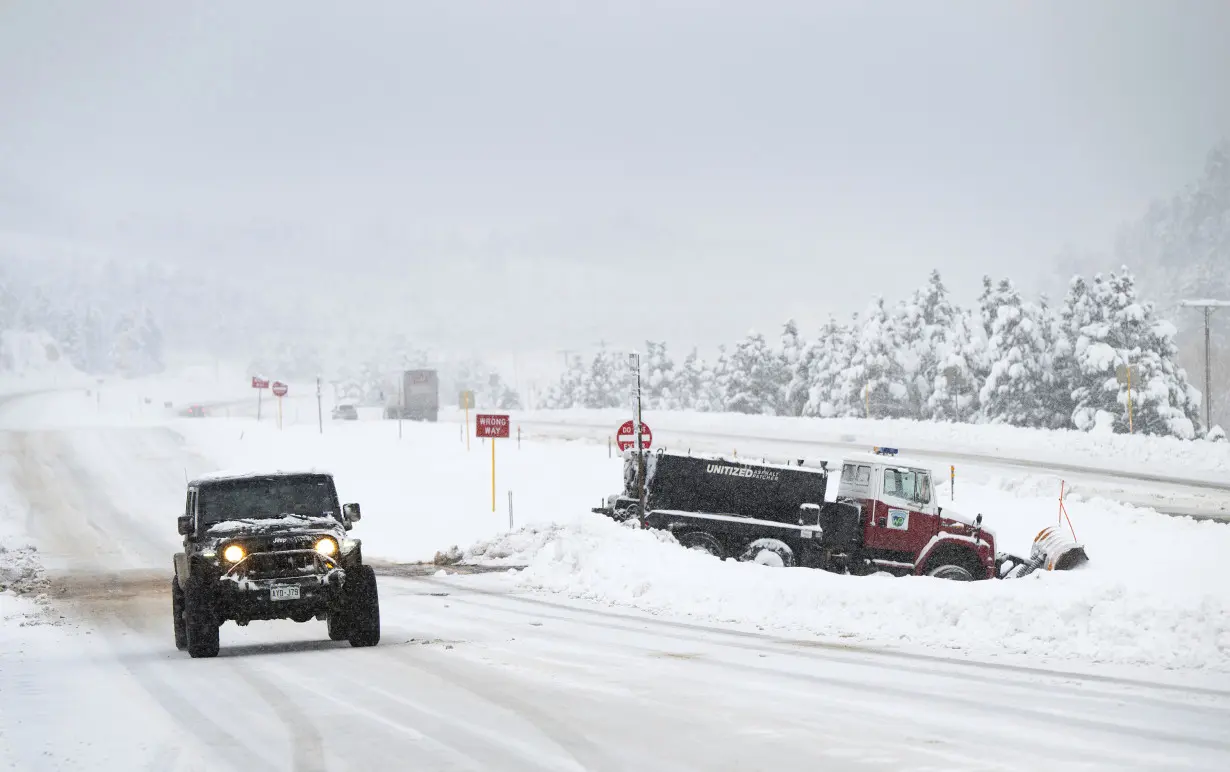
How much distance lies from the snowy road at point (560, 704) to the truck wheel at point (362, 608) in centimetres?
23

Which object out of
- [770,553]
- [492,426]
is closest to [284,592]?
[770,553]

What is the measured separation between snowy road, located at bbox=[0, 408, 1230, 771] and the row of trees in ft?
163

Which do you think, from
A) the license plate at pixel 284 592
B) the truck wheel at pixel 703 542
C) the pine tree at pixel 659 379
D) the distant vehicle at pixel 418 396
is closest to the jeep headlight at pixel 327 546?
the license plate at pixel 284 592

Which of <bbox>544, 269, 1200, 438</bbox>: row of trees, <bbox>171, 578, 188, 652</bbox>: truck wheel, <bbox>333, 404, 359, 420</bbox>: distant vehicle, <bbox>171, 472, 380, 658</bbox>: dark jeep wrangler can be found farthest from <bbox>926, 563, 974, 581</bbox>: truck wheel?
<bbox>333, 404, 359, 420</bbox>: distant vehicle

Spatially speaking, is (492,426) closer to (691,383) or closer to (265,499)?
(265,499)

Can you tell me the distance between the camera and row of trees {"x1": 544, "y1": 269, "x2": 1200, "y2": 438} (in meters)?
69.9

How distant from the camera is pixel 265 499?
53.1ft

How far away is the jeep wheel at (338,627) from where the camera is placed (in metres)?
15.6

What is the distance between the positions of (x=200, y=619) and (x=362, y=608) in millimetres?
1798

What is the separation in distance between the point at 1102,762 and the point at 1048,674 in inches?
170

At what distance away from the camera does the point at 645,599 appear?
2019cm

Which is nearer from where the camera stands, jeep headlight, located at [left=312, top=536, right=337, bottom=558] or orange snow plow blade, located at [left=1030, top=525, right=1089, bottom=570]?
jeep headlight, located at [left=312, top=536, right=337, bottom=558]

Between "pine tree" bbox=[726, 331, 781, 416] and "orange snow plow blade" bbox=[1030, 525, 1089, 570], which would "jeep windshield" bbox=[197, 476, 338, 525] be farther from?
"pine tree" bbox=[726, 331, 781, 416]

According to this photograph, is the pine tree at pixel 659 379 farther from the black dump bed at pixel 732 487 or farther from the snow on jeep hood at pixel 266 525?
the snow on jeep hood at pixel 266 525
